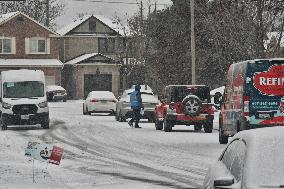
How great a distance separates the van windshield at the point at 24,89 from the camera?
32.9 meters

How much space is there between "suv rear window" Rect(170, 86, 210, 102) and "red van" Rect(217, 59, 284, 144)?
25.8 feet

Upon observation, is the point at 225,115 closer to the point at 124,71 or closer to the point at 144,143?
the point at 144,143

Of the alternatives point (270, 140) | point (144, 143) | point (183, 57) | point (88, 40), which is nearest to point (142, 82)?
point (88, 40)

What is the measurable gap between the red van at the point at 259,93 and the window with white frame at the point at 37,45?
→ 60.0 m

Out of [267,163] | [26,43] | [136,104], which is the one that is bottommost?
[136,104]

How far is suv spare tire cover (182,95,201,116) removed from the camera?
29.0 meters

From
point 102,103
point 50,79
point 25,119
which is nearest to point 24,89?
point 25,119

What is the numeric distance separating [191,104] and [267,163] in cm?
2180

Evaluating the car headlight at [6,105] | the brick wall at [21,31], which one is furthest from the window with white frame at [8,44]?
the car headlight at [6,105]

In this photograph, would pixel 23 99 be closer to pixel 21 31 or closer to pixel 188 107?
pixel 188 107

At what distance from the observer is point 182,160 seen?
18.9 m

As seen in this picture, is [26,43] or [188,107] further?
[26,43]

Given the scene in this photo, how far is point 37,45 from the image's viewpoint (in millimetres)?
80875

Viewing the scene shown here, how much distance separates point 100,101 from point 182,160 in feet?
84.8
